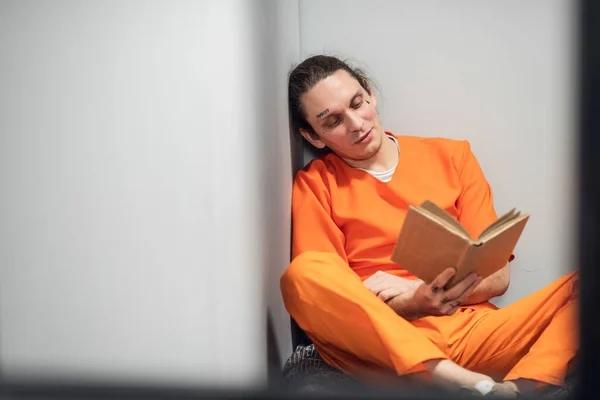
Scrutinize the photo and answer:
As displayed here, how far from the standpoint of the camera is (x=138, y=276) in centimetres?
148

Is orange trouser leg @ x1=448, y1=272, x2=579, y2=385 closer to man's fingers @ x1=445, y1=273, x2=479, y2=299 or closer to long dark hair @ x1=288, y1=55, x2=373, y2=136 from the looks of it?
man's fingers @ x1=445, y1=273, x2=479, y2=299

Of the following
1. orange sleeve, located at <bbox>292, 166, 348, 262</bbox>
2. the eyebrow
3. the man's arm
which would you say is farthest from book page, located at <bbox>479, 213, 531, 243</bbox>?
the eyebrow

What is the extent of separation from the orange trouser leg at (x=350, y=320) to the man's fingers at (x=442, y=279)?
104mm

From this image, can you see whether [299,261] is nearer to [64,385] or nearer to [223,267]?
[223,267]

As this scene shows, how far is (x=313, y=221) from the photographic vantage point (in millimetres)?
1878

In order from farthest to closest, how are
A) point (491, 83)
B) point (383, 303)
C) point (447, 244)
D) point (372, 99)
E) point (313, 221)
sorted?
point (491, 83)
point (372, 99)
point (313, 221)
point (383, 303)
point (447, 244)

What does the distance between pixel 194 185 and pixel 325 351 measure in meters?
0.55

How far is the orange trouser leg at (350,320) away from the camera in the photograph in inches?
57.4

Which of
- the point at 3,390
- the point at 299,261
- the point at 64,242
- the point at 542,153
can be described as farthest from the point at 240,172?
the point at 542,153

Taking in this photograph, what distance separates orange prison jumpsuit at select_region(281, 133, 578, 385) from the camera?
1.52m

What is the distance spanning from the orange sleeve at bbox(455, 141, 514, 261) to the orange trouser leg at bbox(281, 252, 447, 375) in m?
0.38

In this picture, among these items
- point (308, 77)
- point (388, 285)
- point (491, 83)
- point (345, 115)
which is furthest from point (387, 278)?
point (491, 83)

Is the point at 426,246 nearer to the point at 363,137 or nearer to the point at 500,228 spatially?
the point at 500,228

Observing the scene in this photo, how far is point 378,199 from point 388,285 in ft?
0.95
